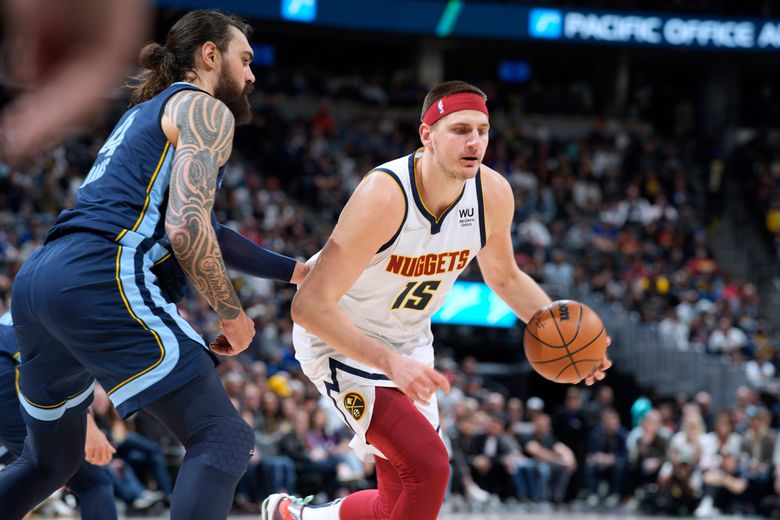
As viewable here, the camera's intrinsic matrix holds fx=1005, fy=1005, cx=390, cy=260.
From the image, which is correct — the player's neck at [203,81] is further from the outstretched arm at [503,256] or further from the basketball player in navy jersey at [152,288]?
the outstretched arm at [503,256]

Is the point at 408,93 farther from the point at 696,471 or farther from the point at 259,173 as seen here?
the point at 696,471

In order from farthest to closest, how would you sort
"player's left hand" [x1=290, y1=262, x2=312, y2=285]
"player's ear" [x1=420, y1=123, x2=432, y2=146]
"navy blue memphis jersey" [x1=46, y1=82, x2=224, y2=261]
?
"player's ear" [x1=420, y1=123, x2=432, y2=146] < "player's left hand" [x1=290, y1=262, x2=312, y2=285] < "navy blue memphis jersey" [x1=46, y1=82, x2=224, y2=261]

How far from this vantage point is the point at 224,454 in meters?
3.19

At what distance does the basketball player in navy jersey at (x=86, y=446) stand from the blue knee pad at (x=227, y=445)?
146 cm

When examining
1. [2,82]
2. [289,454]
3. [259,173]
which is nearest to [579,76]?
[259,173]

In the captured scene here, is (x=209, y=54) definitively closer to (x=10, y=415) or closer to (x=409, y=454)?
(x=409, y=454)

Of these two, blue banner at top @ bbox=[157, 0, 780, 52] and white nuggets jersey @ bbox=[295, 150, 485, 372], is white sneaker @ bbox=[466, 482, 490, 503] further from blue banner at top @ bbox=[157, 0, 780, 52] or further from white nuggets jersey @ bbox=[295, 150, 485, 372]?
blue banner at top @ bbox=[157, 0, 780, 52]

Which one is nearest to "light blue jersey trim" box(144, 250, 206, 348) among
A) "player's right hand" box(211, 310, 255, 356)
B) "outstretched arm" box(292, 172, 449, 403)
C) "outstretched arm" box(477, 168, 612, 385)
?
"player's right hand" box(211, 310, 255, 356)

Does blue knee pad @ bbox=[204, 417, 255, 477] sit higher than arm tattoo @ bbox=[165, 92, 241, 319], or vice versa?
arm tattoo @ bbox=[165, 92, 241, 319]

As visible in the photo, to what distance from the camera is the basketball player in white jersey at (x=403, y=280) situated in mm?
4234

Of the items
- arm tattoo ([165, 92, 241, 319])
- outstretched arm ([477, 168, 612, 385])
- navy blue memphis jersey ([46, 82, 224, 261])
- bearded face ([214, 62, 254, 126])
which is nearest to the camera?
arm tattoo ([165, 92, 241, 319])

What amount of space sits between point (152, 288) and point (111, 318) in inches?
7.3

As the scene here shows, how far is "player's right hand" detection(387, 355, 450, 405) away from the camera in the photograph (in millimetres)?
3592

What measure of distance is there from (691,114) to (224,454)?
28130 millimetres
